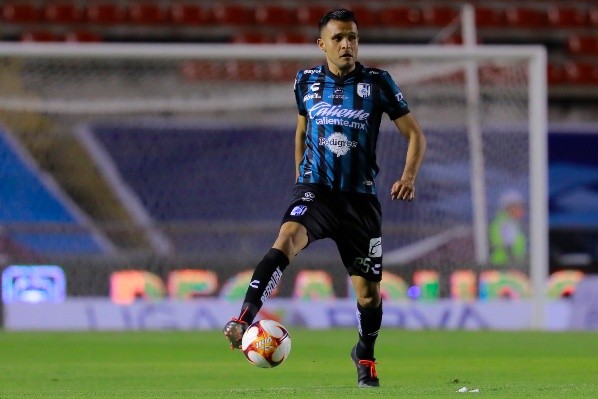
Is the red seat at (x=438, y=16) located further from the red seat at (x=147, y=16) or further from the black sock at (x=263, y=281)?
the black sock at (x=263, y=281)

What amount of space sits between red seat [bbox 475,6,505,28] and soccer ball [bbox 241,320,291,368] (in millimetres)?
14314

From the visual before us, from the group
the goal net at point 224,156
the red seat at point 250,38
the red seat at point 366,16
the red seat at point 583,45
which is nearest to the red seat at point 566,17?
the red seat at point 583,45

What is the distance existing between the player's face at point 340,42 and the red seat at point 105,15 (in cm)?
1289

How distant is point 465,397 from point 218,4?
47.7ft

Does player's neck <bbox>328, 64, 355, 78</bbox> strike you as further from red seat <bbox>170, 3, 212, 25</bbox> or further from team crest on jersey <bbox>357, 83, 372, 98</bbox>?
red seat <bbox>170, 3, 212, 25</bbox>

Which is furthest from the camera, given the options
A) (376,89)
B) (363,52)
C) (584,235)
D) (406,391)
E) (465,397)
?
(584,235)

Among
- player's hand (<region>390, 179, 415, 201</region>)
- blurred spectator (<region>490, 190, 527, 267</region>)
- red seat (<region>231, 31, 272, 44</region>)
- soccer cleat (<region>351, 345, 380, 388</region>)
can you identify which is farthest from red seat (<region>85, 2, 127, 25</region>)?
player's hand (<region>390, 179, 415, 201</region>)

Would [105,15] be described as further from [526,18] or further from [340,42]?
[340,42]

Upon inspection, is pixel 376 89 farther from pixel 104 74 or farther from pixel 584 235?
pixel 584 235

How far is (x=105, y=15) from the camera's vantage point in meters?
18.6

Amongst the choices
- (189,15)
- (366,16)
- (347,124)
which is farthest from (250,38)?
(347,124)

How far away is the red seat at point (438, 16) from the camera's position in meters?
19.2

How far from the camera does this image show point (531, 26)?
64.0ft

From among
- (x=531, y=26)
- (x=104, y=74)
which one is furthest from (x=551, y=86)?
(x=104, y=74)
